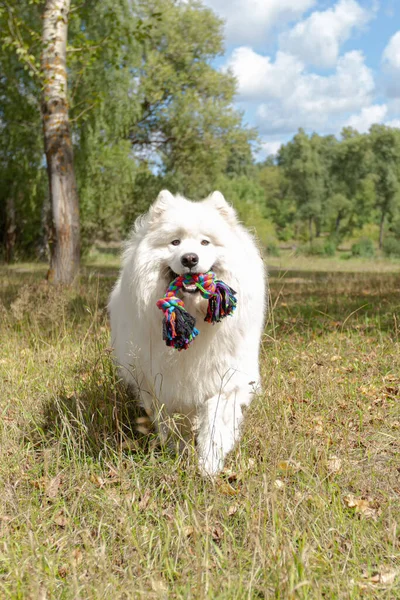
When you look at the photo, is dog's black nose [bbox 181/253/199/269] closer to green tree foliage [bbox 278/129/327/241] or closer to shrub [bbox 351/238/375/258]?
shrub [bbox 351/238/375/258]

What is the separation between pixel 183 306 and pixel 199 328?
205 mm

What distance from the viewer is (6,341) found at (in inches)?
225

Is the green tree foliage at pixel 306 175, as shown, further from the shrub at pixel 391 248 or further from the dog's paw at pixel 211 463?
the dog's paw at pixel 211 463

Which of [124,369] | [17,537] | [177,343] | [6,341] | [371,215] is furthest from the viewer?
[371,215]

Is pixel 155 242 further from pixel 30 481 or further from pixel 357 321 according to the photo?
pixel 357 321

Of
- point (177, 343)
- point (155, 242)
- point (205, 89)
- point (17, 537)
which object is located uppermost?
point (205, 89)

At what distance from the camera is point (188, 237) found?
10.7 ft

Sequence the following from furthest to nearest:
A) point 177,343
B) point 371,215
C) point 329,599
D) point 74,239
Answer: point 371,215 → point 74,239 → point 177,343 → point 329,599

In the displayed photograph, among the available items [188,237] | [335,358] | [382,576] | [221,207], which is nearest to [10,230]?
[335,358]

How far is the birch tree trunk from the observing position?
870 cm

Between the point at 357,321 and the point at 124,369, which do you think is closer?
the point at 124,369

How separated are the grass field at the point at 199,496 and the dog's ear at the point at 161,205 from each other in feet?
3.99

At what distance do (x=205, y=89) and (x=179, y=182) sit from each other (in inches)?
165

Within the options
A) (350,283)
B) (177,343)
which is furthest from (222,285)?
(350,283)
